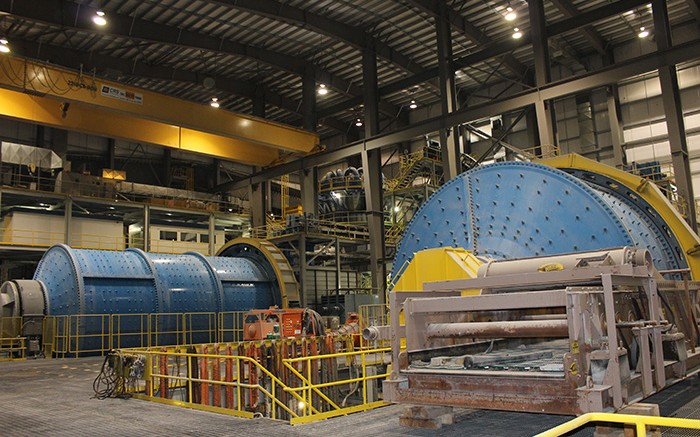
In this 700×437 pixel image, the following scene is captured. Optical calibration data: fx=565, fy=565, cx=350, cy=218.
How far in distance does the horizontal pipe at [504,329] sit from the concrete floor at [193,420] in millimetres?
985

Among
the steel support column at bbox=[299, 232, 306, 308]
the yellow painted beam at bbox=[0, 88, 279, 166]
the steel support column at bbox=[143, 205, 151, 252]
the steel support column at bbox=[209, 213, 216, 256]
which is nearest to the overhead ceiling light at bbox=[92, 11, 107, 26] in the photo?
the yellow painted beam at bbox=[0, 88, 279, 166]

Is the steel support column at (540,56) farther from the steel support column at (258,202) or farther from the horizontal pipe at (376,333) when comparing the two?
the steel support column at (258,202)

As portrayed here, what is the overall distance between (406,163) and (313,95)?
26.4 feet

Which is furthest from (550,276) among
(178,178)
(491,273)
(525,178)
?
(178,178)

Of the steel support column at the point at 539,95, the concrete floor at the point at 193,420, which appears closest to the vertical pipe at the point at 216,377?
the concrete floor at the point at 193,420

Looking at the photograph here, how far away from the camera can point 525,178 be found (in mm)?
9125

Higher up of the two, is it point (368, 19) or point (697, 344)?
point (368, 19)

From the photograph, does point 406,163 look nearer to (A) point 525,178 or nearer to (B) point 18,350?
(B) point 18,350

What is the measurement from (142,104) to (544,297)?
19711mm

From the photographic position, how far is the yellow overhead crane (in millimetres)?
18781

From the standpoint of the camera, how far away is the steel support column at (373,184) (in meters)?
24.3

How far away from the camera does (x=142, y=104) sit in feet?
70.1

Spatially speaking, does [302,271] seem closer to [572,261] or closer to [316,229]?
[316,229]

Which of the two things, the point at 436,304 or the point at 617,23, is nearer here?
the point at 436,304
